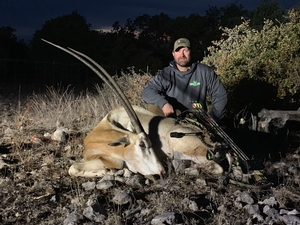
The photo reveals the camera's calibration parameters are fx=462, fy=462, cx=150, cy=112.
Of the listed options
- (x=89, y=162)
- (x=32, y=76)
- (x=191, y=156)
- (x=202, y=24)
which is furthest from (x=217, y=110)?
(x=202, y=24)

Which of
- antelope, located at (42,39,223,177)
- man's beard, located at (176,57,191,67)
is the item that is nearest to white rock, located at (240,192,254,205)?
antelope, located at (42,39,223,177)

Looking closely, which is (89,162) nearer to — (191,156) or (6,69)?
(191,156)

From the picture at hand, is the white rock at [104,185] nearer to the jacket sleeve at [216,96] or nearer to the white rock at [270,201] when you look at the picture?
the white rock at [270,201]

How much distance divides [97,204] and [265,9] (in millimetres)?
15832

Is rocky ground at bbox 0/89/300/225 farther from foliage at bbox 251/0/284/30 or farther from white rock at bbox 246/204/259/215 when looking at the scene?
foliage at bbox 251/0/284/30

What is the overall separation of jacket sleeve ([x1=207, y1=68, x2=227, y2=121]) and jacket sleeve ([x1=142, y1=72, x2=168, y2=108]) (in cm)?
57

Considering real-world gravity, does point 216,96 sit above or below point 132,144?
above

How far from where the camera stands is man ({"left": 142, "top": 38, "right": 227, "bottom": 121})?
18.5 ft

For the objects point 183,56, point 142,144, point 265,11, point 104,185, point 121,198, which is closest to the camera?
point 121,198

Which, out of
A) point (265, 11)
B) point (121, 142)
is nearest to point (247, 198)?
point (121, 142)

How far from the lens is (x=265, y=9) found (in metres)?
18.0

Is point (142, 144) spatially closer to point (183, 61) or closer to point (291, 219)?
point (183, 61)

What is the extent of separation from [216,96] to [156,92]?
0.74 metres

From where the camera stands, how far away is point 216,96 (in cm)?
566
